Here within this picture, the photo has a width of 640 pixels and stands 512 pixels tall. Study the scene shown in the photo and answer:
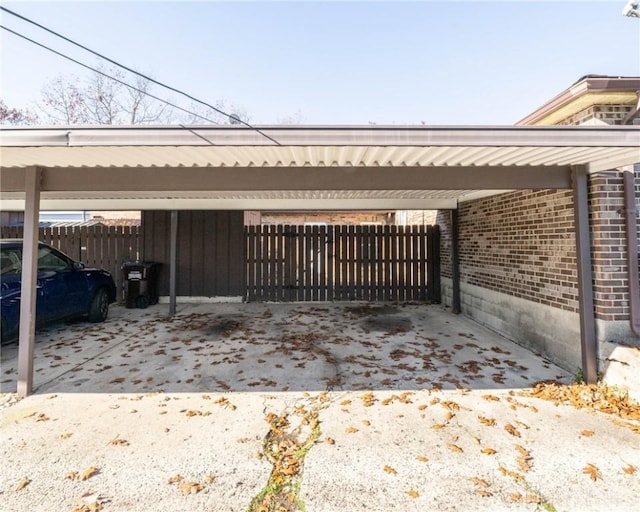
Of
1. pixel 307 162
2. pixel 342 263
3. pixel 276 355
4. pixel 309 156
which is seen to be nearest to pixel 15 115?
pixel 342 263

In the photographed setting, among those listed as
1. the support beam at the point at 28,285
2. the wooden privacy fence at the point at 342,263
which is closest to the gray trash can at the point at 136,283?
the wooden privacy fence at the point at 342,263

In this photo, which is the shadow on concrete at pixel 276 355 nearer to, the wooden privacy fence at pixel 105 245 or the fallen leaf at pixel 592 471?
the fallen leaf at pixel 592 471

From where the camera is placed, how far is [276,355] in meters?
4.50

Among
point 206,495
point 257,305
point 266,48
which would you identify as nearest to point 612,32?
point 266,48

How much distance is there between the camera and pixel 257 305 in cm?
799

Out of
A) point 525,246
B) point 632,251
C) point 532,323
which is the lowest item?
point 532,323

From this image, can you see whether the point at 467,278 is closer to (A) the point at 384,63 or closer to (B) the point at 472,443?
(B) the point at 472,443

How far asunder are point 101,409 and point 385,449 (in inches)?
106

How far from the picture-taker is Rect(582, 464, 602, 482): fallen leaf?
2.13m

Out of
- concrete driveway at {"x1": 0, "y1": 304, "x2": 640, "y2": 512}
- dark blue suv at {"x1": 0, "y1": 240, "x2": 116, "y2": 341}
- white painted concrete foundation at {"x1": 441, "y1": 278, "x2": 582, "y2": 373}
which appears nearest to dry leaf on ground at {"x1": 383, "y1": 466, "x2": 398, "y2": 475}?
concrete driveway at {"x1": 0, "y1": 304, "x2": 640, "y2": 512}

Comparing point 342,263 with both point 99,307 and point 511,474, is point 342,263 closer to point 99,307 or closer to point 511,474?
point 99,307

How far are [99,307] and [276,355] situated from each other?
13.7 feet

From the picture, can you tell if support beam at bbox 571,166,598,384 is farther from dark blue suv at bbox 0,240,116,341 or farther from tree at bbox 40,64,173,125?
tree at bbox 40,64,173,125

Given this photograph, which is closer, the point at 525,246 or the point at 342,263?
the point at 525,246
